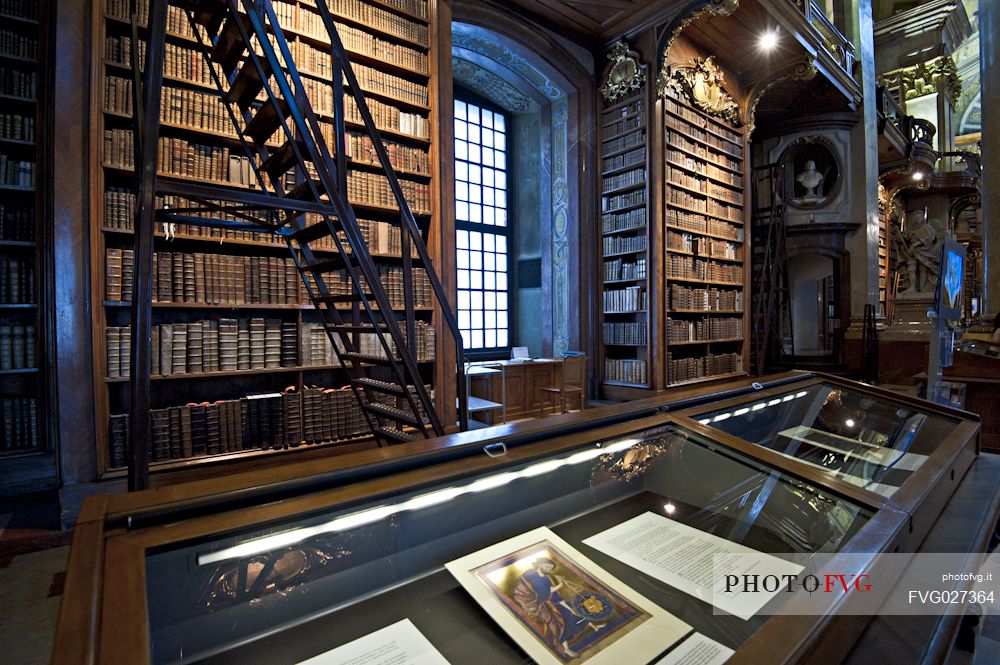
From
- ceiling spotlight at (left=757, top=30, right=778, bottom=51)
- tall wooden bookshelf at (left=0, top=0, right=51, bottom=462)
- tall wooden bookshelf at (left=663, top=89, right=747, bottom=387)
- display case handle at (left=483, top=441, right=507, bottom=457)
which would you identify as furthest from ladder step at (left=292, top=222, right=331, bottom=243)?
ceiling spotlight at (left=757, top=30, right=778, bottom=51)

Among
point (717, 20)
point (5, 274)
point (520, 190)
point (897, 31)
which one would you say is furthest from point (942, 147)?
point (5, 274)

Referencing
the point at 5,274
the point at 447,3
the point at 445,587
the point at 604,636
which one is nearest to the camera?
the point at 604,636

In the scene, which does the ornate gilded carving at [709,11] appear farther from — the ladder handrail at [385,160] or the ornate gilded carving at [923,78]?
the ornate gilded carving at [923,78]

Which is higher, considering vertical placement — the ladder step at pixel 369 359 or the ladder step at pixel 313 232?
the ladder step at pixel 313 232

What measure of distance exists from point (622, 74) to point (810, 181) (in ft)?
17.6

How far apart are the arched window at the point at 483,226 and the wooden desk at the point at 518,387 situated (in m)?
1.19

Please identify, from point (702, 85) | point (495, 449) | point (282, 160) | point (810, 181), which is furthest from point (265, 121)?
point (810, 181)

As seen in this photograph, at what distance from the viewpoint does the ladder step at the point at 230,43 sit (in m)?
1.99

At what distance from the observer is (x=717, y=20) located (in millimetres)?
5234

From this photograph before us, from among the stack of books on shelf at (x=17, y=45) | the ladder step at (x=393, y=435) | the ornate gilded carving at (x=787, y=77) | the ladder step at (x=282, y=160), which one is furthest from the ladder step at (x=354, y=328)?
the ornate gilded carving at (x=787, y=77)

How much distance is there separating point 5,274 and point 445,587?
382cm

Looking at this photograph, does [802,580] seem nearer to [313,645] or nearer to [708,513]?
[708,513]

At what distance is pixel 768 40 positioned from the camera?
221 inches

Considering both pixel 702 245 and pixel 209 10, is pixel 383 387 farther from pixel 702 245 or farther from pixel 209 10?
pixel 702 245
